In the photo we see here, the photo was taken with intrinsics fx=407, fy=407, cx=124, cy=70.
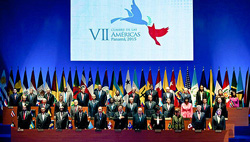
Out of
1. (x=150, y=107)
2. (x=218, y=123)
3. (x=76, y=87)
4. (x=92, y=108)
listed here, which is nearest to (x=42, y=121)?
(x=92, y=108)

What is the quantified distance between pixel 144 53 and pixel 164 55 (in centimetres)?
65

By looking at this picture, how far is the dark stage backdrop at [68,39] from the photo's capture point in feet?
44.3

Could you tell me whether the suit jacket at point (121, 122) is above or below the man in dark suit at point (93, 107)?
below

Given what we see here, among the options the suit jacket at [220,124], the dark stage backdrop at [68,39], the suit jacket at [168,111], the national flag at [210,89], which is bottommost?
the suit jacket at [220,124]

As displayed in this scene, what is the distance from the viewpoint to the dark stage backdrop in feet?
44.3

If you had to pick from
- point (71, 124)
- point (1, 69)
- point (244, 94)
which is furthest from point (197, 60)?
point (1, 69)

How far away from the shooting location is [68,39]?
13977 millimetres

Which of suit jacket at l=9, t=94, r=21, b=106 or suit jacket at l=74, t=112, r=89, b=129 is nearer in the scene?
suit jacket at l=74, t=112, r=89, b=129

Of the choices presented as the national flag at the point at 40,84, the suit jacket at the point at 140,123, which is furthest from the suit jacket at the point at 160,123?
the national flag at the point at 40,84

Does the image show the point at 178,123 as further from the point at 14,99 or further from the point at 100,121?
the point at 14,99

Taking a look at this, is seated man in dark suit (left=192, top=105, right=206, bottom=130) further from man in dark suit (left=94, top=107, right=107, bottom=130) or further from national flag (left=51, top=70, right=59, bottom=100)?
national flag (left=51, top=70, right=59, bottom=100)

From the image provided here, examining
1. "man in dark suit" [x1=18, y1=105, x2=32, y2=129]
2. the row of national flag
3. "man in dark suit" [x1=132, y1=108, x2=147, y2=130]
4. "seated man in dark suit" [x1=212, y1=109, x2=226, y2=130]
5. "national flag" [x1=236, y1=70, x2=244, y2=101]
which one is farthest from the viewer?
the row of national flag

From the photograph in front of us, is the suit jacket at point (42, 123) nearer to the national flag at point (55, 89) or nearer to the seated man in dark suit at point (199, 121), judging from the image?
the national flag at point (55, 89)

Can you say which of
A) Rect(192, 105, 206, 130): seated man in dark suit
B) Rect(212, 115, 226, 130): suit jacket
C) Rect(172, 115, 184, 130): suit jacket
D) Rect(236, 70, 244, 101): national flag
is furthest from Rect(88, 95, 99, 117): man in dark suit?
Rect(236, 70, 244, 101): national flag
